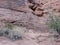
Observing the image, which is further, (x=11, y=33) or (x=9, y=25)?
(x=9, y=25)

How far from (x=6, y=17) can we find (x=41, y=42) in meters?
1.67

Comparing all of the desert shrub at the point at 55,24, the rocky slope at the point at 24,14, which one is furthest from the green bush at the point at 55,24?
the rocky slope at the point at 24,14

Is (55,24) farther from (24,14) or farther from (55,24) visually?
(24,14)

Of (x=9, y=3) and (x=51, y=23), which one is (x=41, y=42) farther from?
(x=9, y=3)

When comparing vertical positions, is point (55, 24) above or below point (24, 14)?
below

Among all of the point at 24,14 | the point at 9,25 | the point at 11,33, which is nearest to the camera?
the point at 11,33

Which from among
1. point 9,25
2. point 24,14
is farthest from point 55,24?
point 9,25

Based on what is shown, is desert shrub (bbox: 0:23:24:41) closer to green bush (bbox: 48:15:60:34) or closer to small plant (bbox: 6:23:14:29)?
small plant (bbox: 6:23:14:29)

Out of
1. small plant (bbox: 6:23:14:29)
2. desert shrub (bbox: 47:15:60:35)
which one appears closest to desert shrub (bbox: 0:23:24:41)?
small plant (bbox: 6:23:14:29)

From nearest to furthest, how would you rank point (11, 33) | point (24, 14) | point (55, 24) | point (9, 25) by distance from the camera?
point (11, 33) → point (9, 25) → point (55, 24) → point (24, 14)

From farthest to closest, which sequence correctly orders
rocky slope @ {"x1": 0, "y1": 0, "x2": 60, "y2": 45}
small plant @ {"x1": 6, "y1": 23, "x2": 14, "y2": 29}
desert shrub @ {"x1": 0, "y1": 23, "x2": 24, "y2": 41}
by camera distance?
rocky slope @ {"x1": 0, "y1": 0, "x2": 60, "y2": 45}, small plant @ {"x1": 6, "y1": 23, "x2": 14, "y2": 29}, desert shrub @ {"x1": 0, "y1": 23, "x2": 24, "y2": 41}

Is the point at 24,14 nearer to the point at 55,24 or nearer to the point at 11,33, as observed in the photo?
the point at 55,24

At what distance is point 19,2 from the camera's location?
793 cm

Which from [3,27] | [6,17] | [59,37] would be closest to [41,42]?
[59,37]
